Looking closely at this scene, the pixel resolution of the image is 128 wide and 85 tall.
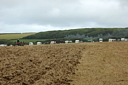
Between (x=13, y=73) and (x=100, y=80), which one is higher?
(x=13, y=73)

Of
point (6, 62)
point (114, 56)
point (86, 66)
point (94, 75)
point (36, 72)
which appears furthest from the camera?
point (114, 56)

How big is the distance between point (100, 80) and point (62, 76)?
8.85 ft

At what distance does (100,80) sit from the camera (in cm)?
1284

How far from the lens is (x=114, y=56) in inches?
831

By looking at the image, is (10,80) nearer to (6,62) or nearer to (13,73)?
(13,73)

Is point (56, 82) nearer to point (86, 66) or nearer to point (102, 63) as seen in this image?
point (86, 66)

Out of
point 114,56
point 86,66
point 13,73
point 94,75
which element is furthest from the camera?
point 114,56

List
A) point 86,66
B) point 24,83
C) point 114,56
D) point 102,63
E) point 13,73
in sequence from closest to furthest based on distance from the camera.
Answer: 1. point 24,83
2. point 13,73
3. point 86,66
4. point 102,63
5. point 114,56

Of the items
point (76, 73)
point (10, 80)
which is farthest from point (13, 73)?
point (76, 73)

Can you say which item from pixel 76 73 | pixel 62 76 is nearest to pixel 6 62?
pixel 62 76

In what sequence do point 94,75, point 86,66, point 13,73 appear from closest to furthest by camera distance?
point 13,73 < point 94,75 < point 86,66

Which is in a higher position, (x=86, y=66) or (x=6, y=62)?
(x=6, y=62)

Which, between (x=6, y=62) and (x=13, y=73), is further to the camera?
(x=6, y=62)

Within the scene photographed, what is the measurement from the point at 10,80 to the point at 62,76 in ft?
12.1
